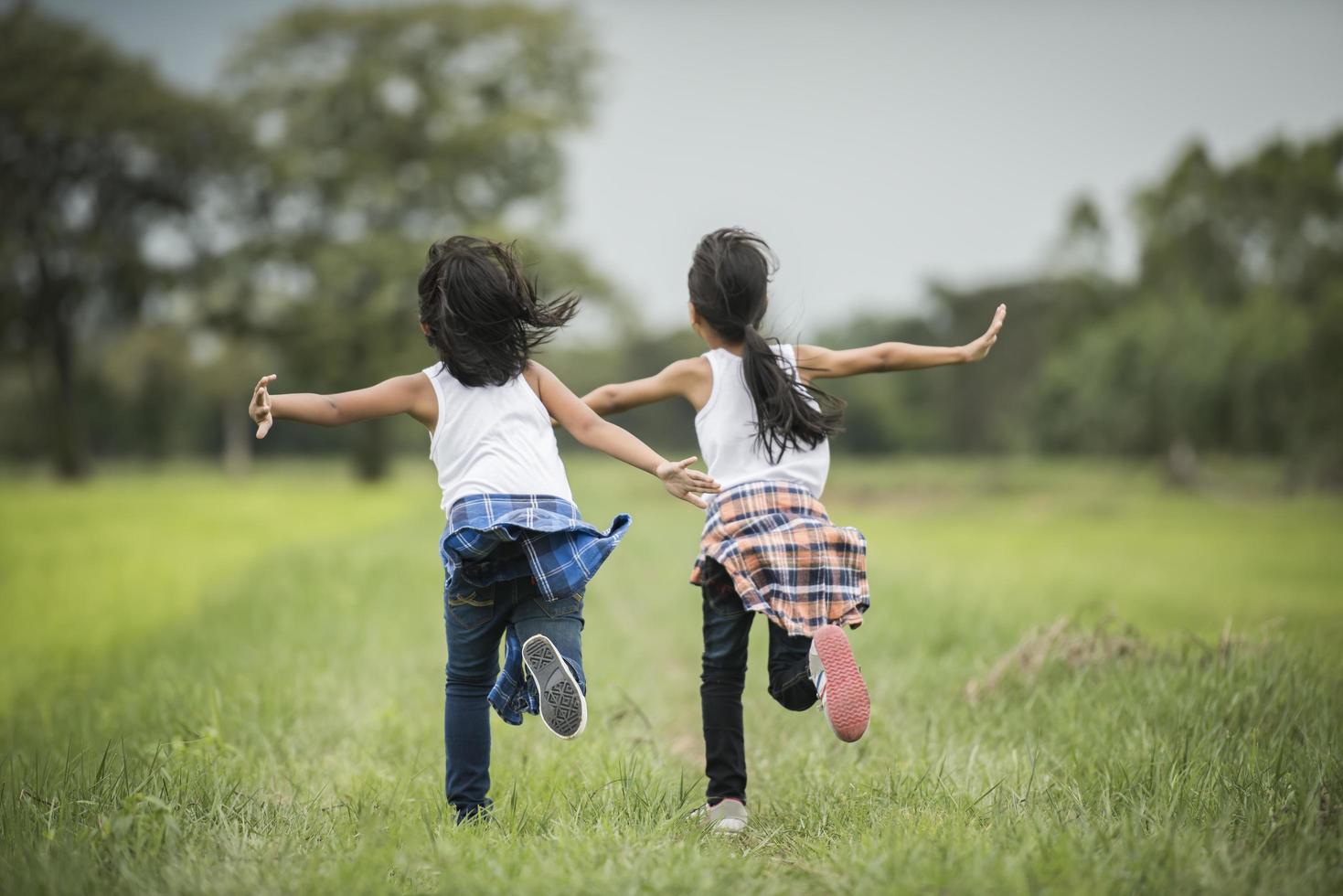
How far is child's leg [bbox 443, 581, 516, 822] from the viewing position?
10.7 feet

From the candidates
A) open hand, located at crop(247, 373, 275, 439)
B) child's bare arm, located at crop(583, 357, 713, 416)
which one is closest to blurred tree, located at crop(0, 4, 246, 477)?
open hand, located at crop(247, 373, 275, 439)

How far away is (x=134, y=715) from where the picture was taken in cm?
509

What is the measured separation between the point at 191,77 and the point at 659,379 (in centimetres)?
3121

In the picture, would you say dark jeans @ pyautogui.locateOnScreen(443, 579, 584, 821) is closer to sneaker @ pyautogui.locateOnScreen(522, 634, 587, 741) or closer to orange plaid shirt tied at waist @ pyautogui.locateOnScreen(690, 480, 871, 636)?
sneaker @ pyautogui.locateOnScreen(522, 634, 587, 741)

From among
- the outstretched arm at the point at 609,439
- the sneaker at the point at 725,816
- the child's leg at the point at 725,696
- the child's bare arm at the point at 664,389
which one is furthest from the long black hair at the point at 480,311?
the sneaker at the point at 725,816

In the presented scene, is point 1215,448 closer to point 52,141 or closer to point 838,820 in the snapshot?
point 838,820

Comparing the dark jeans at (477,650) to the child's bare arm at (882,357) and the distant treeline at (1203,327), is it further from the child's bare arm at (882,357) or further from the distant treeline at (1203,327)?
the distant treeline at (1203,327)

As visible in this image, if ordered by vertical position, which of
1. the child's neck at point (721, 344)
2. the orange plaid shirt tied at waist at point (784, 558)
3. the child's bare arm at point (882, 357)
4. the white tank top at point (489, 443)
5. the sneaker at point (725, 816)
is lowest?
the sneaker at point (725, 816)

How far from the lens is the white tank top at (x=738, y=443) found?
3551mm

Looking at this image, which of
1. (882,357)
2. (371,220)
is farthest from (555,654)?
(371,220)

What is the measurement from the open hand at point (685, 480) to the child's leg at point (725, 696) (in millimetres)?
398

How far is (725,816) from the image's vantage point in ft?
11.0

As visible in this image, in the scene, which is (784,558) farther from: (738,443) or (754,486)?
(738,443)

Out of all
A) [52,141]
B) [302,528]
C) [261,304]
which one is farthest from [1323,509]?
[52,141]
